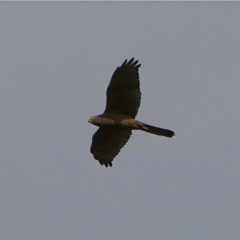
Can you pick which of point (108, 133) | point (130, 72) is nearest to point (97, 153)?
point (108, 133)

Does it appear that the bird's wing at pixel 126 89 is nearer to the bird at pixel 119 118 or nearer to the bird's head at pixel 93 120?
the bird at pixel 119 118

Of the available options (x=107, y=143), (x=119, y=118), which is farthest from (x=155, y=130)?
(x=107, y=143)

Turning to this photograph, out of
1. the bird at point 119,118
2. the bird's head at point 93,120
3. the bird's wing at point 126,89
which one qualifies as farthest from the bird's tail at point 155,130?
the bird's head at point 93,120

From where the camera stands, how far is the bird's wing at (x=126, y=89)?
26969 mm

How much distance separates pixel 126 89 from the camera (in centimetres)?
2708

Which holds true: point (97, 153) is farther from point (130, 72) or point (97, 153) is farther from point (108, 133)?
point (130, 72)

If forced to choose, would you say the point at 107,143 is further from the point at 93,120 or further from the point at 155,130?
the point at 155,130

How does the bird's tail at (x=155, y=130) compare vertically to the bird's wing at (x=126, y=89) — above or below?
below

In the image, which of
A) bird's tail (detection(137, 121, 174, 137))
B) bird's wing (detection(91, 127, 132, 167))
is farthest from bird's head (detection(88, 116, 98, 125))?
bird's tail (detection(137, 121, 174, 137))

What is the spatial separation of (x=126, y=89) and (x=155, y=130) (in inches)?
48.2

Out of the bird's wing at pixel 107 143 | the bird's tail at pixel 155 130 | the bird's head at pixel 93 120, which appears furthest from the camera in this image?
the bird's wing at pixel 107 143

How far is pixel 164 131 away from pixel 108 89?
1745 mm

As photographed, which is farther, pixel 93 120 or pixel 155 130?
pixel 93 120

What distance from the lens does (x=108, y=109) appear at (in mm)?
27484
